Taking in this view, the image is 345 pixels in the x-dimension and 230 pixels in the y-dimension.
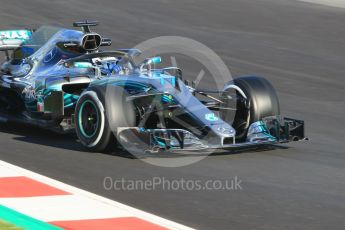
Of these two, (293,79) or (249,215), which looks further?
(293,79)

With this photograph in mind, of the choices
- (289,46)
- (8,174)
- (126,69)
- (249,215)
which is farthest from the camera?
(289,46)

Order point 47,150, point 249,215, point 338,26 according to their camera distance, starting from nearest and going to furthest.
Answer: point 249,215 → point 47,150 → point 338,26

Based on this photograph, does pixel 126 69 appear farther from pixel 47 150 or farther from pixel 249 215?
pixel 249 215

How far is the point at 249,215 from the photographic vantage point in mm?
6477

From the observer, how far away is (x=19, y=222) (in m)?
5.68

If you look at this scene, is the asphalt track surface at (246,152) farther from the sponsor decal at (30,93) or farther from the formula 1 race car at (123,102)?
the sponsor decal at (30,93)

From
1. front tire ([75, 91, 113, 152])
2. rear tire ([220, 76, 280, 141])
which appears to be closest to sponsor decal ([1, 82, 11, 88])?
front tire ([75, 91, 113, 152])

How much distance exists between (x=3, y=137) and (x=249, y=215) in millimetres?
4297

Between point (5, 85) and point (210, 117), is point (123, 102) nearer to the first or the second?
point (210, 117)

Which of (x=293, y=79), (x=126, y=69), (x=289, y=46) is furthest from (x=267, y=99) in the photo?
(x=289, y=46)

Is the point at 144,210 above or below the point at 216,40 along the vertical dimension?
below

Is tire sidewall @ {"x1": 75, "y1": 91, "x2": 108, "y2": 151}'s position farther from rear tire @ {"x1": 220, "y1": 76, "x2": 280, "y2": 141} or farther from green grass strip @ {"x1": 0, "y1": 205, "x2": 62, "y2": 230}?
green grass strip @ {"x1": 0, "y1": 205, "x2": 62, "y2": 230}

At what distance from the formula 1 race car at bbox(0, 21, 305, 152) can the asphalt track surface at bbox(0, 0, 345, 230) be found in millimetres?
230

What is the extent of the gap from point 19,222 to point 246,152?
3.86 m
